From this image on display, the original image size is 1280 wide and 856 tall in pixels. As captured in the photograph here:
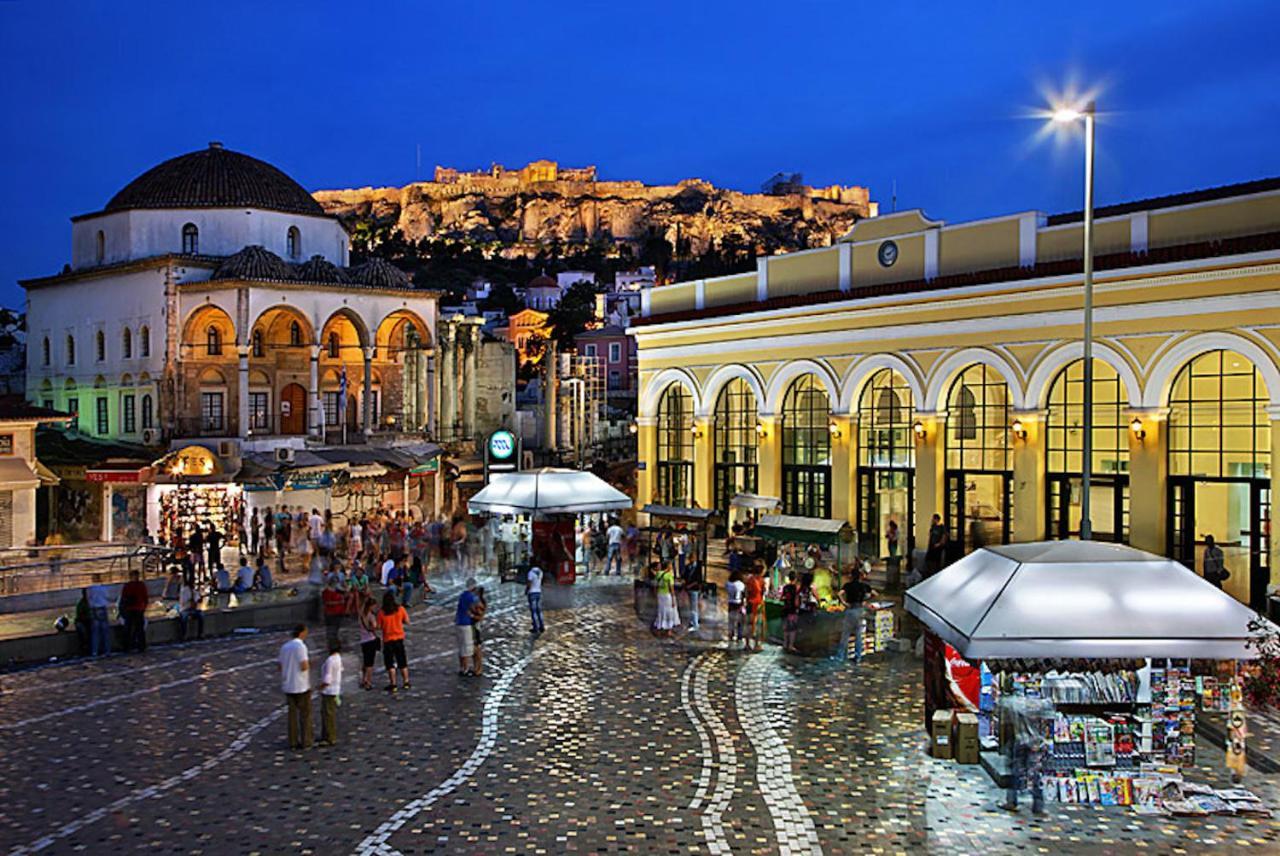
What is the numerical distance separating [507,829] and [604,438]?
46.9 metres

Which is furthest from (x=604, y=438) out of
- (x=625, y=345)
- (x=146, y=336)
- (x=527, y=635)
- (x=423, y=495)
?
(x=527, y=635)

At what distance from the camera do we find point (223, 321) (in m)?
42.9

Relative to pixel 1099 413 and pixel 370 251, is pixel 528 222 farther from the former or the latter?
pixel 1099 413

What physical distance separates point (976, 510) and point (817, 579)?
7.59m

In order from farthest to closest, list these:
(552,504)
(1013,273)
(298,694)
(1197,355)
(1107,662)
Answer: (1013,273)
(552,504)
(1197,355)
(298,694)
(1107,662)

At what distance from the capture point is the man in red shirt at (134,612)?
1827 centimetres

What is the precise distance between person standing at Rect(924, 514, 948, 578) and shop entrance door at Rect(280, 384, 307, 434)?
29009 millimetres

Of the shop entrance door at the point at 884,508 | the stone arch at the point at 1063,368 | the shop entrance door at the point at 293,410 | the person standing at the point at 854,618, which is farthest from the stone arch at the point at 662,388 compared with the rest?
the shop entrance door at the point at 293,410

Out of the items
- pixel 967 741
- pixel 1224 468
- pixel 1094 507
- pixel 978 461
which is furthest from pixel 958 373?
pixel 967 741

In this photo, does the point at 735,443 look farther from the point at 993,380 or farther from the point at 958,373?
the point at 993,380

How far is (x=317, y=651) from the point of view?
1845 cm

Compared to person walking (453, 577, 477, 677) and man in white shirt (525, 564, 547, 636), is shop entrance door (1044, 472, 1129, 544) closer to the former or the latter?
man in white shirt (525, 564, 547, 636)

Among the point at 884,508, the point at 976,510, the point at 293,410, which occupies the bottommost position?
the point at 884,508

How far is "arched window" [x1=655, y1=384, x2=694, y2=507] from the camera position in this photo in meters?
33.0
